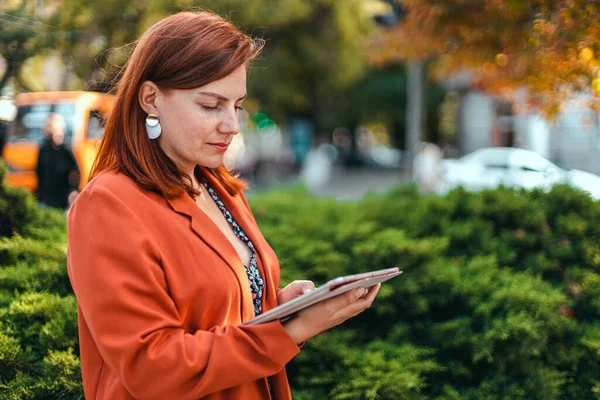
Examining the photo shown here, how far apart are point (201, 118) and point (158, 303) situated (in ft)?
1.66

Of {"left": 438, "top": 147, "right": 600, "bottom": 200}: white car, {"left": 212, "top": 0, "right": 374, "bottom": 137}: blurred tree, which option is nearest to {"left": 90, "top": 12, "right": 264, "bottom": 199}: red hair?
{"left": 438, "top": 147, "right": 600, "bottom": 200}: white car

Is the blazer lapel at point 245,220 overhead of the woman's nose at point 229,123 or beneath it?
beneath

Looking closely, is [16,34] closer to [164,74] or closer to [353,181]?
[164,74]

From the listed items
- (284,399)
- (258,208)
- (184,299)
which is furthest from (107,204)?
(258,208)

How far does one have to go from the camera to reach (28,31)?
429cm

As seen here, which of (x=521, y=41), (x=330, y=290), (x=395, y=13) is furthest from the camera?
(x=395, y=13)

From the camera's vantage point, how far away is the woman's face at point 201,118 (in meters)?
1.77

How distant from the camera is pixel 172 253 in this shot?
5.52 feet

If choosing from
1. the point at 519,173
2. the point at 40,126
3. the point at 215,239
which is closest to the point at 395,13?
the point at 519,173

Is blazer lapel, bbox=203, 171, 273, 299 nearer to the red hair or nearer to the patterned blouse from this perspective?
the patterned blouse

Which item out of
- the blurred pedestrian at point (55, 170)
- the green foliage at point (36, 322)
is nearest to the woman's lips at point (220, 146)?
the green foliage at point (36, 322)

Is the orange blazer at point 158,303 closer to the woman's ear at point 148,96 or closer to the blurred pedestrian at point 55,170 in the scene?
the woman's ear at point 148,96

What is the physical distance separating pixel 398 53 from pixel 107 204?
5.98 metres

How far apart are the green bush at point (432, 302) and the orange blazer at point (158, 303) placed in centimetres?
105
